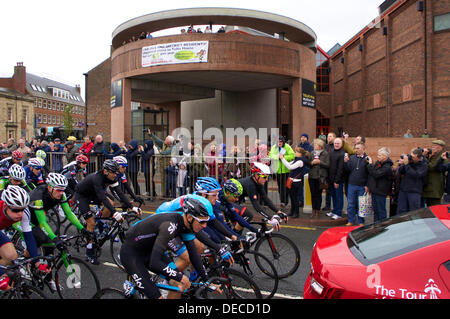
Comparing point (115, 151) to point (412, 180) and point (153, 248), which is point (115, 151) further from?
point (153, 248)

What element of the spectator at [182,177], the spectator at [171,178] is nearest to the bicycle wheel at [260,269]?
the spectator at [182,177]

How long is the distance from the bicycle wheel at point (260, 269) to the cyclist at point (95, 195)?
2.12 metres

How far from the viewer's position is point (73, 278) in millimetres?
4344

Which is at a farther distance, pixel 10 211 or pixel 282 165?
pixel 282 165

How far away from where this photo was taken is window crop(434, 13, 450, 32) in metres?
20.8

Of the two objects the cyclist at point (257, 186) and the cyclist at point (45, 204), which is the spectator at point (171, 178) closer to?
the cyclist at point (257, 186)

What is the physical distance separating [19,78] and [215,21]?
5872 centimetres

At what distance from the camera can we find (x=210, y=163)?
1072 centimetres

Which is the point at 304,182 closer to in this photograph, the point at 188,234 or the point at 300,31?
the point at 188,234

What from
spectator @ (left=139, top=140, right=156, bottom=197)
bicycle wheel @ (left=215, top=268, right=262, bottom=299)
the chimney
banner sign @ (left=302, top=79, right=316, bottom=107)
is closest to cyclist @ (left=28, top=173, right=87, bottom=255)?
bicycle wheel @ (left=215, top=268, right=262, bottom=299)

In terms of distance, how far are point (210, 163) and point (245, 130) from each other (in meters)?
17.3

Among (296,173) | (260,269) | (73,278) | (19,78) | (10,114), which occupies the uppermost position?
(19,78)

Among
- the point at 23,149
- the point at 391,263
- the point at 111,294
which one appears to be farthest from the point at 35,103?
the point at 391,263
